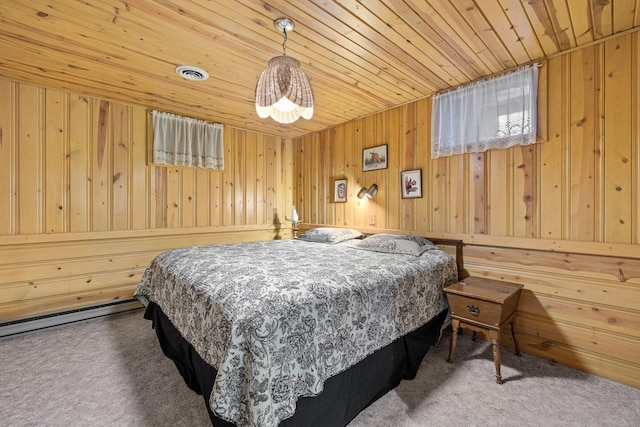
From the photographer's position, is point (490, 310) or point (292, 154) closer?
point (490, 310)

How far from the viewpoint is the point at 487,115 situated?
252 cm

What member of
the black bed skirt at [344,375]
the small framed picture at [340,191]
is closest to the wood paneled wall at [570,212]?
the black bed skirt at [344,375]

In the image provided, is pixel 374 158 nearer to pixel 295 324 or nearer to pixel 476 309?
pixel 476 309

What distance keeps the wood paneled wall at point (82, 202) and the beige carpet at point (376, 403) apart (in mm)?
710

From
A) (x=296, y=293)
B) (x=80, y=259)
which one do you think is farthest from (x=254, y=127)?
(x=296, y=293)

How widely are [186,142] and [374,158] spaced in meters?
2.35

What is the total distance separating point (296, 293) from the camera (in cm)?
141

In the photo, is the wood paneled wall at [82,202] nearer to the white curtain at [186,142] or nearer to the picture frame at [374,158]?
the white curtain at [186,142]

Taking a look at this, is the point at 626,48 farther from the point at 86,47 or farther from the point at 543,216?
the point at 86,47

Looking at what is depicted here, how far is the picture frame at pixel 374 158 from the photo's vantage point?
11.0 ft

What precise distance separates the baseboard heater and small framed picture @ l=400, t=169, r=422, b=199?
11.0 feet

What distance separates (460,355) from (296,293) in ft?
5.64

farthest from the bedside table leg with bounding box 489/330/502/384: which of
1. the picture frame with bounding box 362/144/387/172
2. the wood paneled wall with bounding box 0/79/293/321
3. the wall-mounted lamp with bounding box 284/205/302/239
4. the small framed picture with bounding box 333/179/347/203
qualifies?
the wood paneled wall with bounding box 0/79/293/321

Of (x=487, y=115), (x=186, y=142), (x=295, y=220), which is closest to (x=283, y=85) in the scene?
(x=487, y=115)
